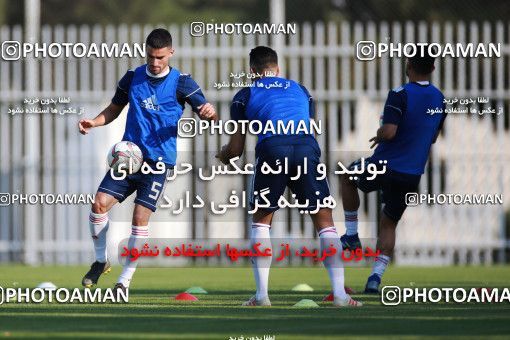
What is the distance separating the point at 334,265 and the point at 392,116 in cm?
186

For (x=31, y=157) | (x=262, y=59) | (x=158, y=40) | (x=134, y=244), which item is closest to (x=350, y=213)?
(x=134, y=244)

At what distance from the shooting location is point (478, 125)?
68.5ft

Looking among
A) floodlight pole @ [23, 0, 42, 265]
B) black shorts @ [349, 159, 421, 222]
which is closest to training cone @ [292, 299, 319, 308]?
black shorts @ [349, 159, 421, 222]

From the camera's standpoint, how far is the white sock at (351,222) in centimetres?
1160

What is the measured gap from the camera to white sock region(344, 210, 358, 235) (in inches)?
457

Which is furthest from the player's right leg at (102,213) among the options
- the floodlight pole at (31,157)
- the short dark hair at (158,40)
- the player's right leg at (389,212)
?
the floodlight pole at (31,157)

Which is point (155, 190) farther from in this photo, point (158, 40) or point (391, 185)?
point (391, 185)

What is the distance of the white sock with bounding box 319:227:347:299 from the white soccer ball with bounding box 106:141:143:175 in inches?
73.1

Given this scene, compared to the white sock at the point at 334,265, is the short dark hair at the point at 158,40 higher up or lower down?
higher up

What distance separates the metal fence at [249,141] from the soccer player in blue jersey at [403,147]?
25.4ft

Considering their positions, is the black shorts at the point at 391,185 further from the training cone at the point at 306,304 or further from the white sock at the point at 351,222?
the training cone at the point at 306,304

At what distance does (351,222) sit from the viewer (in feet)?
38.2

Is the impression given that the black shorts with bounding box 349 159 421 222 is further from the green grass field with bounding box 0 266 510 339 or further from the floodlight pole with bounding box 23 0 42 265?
the floodlight pole with bounding box 23 0 42 265

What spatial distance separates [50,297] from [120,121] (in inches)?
390
